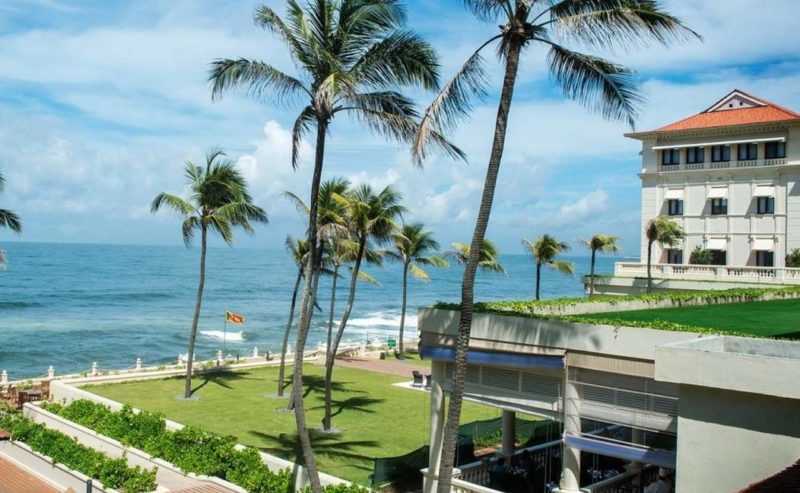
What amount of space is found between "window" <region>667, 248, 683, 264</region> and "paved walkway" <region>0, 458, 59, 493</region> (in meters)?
39.7

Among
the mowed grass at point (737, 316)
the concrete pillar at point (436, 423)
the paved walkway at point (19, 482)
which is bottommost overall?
the paved walkway at point (19, 482)

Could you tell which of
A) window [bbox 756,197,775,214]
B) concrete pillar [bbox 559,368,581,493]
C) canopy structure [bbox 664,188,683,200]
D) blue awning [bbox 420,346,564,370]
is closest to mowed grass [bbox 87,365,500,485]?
blue awning [bbox 420,346,564,370]

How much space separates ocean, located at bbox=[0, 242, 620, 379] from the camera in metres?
61.1

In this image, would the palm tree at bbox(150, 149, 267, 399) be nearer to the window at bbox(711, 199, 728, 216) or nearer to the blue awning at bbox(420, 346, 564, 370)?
the blue awning at bbox(420, 346, 564, 370)

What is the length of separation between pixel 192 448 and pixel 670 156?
38.6 m

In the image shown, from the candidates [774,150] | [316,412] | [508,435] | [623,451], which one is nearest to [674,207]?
[774,150]

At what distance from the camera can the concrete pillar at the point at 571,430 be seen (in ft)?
45.1

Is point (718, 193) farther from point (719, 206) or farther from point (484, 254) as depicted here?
point (484, 254)

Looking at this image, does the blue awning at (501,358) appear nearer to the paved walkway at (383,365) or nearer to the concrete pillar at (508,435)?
the concrete pillar at (508,435)

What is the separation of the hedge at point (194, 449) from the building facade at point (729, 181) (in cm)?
3658

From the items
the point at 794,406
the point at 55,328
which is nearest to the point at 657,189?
the point at 794,406

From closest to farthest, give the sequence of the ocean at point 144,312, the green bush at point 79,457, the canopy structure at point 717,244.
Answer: the green bush at point 79,457 < the canopy structure at point 717,244 < the ocean at point 144,312

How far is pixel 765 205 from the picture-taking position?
Answer: 44.8m

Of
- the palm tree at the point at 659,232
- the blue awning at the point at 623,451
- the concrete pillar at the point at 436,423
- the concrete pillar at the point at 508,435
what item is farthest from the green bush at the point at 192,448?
the palm tree at the point at 659,232
